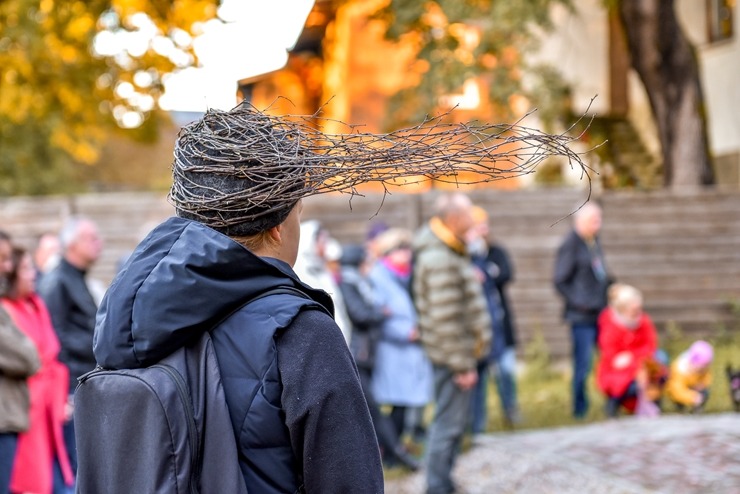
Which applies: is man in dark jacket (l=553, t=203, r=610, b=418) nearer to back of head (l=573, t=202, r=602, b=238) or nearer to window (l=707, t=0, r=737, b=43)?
back of head (l=573, t=202, r=602, b=238)

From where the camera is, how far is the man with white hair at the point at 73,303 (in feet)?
25.3

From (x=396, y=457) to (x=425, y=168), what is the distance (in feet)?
24.2

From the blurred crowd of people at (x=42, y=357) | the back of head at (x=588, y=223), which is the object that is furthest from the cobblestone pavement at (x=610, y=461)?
the blurred crowd of people at (x=42, y=357)

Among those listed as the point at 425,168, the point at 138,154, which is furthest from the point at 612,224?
the point at 138,154

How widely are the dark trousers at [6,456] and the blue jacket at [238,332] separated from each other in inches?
145

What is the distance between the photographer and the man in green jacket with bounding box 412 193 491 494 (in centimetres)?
835

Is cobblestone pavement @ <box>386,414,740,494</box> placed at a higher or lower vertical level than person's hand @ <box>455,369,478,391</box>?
lower

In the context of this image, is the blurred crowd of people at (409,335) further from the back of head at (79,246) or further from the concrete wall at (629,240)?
the concrete wall at (629,240)

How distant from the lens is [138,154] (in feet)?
163

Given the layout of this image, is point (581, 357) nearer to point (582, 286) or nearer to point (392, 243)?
point (582, 286)

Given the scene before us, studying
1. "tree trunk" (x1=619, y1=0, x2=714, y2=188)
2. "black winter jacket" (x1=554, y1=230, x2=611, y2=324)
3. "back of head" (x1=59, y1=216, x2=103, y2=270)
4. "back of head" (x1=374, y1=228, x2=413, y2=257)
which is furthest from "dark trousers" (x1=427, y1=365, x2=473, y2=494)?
"tree trunk" (x1=619, y1=0, x2=714, y2=188)

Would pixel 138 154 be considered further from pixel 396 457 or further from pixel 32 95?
pixel 396 457

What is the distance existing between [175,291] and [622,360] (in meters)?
9.13

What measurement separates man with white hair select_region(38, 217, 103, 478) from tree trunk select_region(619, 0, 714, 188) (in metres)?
10.6
